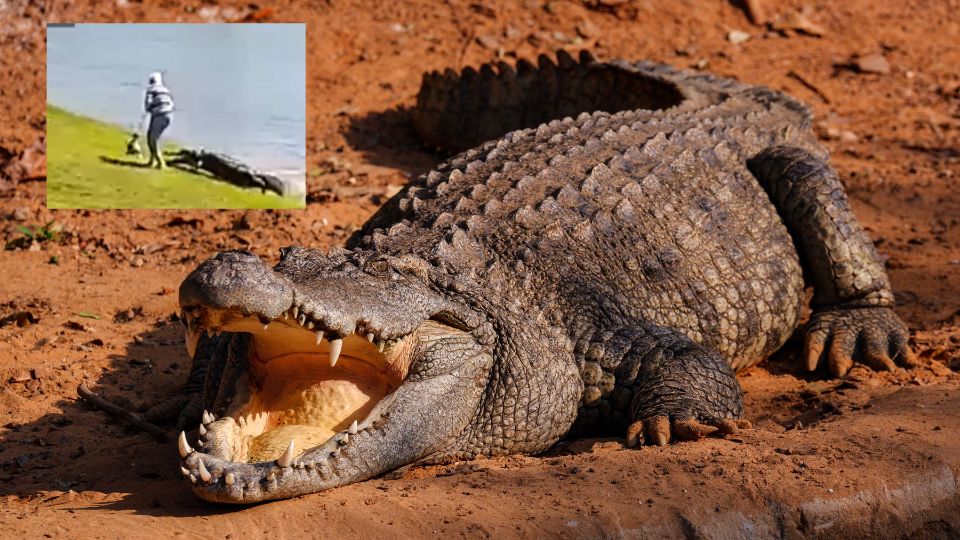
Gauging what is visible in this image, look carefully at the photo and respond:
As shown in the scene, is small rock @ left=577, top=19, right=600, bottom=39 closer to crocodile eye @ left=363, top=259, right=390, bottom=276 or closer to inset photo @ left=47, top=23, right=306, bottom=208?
inset photo @ left=47, top=23, right=306, bottom=208

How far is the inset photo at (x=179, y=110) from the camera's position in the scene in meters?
6.40

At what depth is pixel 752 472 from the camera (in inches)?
141

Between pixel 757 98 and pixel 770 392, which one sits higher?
pixel 757 98

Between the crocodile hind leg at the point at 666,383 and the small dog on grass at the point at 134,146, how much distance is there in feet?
11.2

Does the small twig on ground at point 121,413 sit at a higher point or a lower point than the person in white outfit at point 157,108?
lower

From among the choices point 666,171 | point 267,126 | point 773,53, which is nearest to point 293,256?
point 666,171

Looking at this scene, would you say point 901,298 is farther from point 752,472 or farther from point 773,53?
point 773,53

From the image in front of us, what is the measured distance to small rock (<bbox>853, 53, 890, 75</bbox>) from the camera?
11.2 metres

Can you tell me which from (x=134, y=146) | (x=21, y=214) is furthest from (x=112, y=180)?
(x=21, y=214)

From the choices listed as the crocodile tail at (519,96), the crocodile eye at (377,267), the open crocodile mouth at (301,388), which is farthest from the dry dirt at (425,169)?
the crocodile eye at (377,267)

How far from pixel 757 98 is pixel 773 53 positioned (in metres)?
4.53

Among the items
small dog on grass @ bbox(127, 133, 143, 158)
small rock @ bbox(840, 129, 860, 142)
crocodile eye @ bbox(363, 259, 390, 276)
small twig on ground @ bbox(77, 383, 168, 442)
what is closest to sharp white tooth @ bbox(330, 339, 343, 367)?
crocodile eye @ bbox(363, 259, 390, 276)

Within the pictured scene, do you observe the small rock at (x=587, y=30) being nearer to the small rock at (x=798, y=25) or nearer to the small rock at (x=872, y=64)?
the small rock at (x=798, y=25)

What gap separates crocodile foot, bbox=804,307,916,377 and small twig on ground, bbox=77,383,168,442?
3.24 meters
